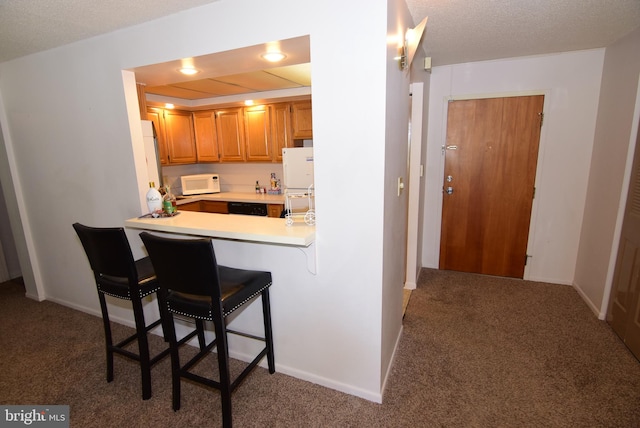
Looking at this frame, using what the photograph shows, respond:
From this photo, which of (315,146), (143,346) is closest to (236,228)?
(315,146)

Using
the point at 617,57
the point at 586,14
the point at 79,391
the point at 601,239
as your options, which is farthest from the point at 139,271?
the point at 617,57

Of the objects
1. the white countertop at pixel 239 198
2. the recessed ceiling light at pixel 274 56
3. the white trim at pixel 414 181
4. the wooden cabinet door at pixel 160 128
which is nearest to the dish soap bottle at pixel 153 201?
the recessed ceiling light at pixel 274 56

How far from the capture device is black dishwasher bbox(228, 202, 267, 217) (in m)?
4.16

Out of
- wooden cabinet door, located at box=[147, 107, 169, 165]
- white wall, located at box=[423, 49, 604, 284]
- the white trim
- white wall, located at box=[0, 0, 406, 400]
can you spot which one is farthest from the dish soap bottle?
white wall, located at box=[423, 49, 604, 284]

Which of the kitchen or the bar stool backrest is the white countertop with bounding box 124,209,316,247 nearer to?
the bar stool backrest

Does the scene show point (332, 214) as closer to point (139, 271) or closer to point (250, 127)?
point (139, 271)

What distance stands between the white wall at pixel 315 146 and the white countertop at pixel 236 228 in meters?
0.15

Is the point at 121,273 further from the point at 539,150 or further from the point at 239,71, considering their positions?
the point at 539,150

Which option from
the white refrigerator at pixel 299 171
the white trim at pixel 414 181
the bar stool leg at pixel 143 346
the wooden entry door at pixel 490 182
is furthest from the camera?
the wooden entry door at pixel 490 182

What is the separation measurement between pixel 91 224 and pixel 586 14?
13.4ft

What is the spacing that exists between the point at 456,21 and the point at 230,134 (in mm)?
3237

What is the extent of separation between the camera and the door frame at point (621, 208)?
228 centimetres

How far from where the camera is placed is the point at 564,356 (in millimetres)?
2209

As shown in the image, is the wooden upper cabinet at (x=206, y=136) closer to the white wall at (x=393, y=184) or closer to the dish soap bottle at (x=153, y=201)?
the dish soap bottle at (x=153, y=201)
